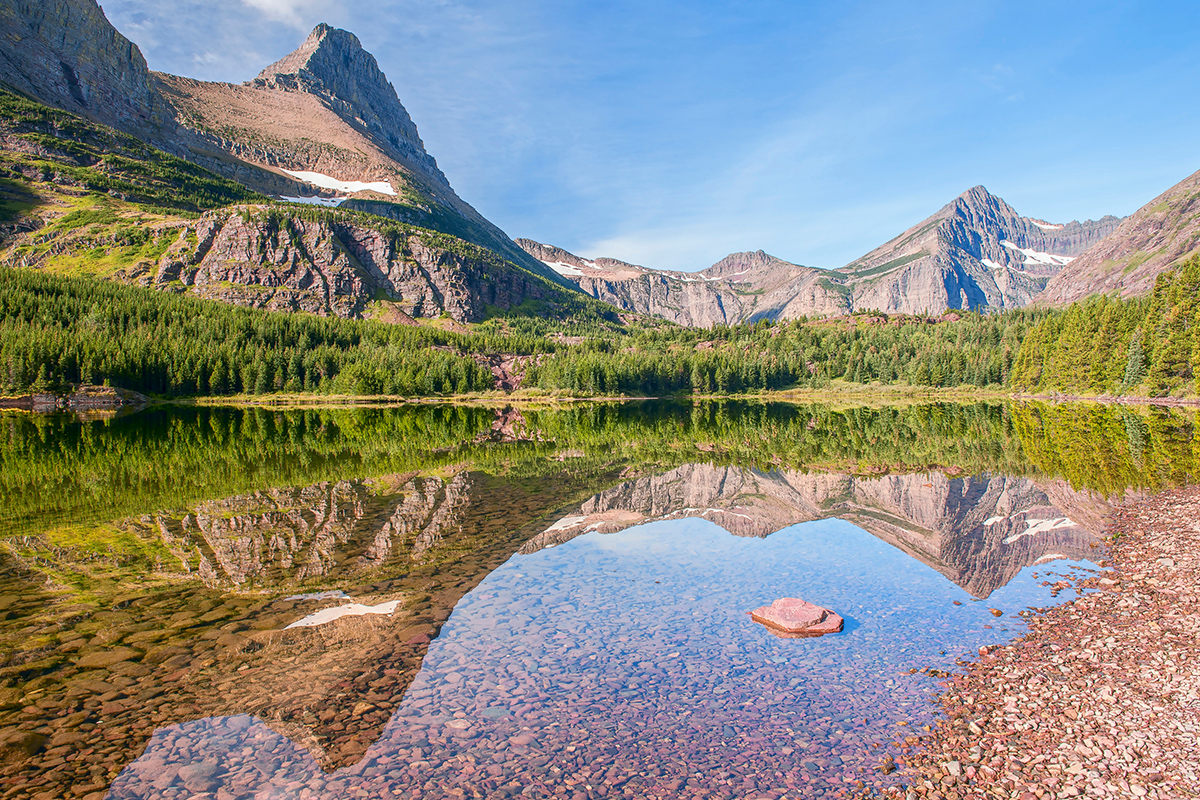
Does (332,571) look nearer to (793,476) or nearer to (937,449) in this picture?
(793,476)

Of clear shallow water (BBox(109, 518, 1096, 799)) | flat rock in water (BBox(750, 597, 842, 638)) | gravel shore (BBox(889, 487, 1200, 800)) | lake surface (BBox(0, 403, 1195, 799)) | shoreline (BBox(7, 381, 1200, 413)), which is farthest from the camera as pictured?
shoreline (BBox(7, 381, 1200, 413))

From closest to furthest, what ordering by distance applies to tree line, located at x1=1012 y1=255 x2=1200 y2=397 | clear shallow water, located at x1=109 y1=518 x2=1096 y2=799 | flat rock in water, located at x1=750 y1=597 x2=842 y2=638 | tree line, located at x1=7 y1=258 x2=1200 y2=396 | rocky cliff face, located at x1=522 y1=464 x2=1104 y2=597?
clear shallow water, located at x1=109 y1=518 x2=1096 y2=799 < flat rock in water, located at x1=750 y1=597 x2=842 y2=638 < rocky cliff face, located at x1=522 y1=464 x2=1104 y2=597 < tree line, located at x1=1012 y1=255 x2=1200 y2=397 < tree line, located at x1=7 y1=258 x2=1200 y2=396

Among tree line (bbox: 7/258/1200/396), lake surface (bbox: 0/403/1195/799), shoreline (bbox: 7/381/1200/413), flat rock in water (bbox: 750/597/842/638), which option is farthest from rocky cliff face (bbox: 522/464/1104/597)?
shoreline (bbox: 7/381/1200/413)

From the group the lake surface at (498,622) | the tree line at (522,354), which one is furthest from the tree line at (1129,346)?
the lake surface at (498,622)

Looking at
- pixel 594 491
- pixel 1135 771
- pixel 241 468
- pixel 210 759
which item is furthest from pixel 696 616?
pixel 241 468

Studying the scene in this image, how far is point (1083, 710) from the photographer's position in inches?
375

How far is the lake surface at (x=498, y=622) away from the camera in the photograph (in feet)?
28.3

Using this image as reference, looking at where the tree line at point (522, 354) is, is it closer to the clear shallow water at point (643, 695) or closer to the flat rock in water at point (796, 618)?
the clear shallow water at point (643, 695)

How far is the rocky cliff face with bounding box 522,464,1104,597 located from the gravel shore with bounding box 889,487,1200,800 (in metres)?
3.07

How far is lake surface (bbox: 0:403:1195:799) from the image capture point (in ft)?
28.3

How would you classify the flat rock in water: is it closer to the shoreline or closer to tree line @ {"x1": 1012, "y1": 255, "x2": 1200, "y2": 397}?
tree line @ {"x1": 1012, "y1": 255, "x2": 1200, "y2": 397}

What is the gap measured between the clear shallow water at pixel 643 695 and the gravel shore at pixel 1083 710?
66 centimetres

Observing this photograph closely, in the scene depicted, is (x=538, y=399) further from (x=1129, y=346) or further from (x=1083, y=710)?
(x=1083, y=710)

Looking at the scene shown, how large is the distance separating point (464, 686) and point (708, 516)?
15.7 metres
